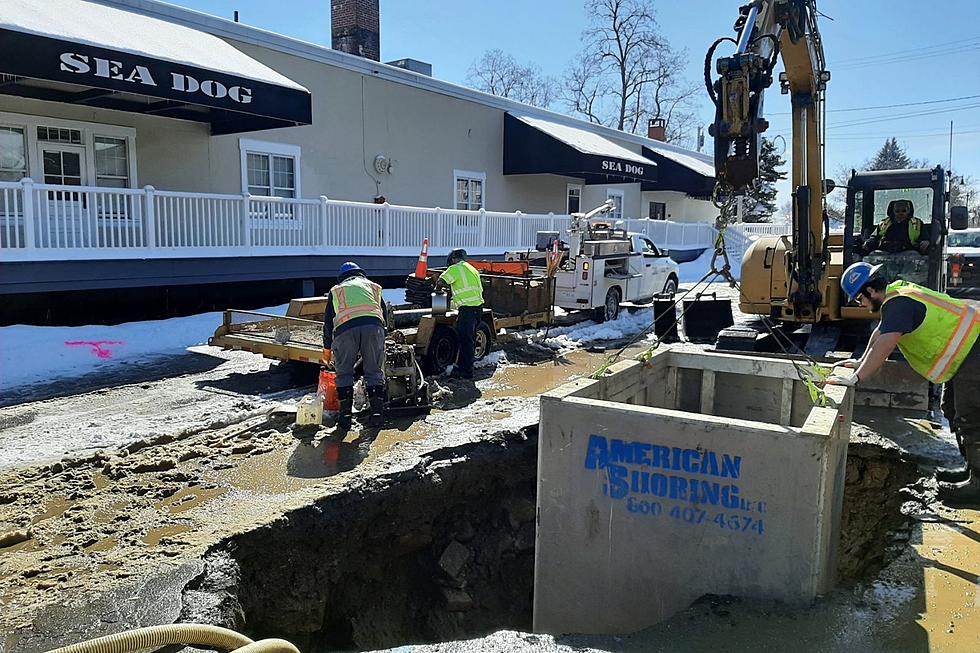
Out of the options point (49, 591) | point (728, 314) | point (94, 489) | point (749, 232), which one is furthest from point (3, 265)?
point (749, 232)

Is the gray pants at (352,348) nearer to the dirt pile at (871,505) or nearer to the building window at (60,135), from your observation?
the dirt pile at (871,505)

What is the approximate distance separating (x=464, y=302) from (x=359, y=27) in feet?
44.1

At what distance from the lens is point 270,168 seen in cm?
1579

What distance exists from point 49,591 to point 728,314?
372 inches

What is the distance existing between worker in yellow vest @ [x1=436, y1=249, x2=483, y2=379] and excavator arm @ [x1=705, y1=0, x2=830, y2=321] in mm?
3705

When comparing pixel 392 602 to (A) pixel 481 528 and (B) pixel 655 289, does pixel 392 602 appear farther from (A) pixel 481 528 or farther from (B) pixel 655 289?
(B) pixel 655 289

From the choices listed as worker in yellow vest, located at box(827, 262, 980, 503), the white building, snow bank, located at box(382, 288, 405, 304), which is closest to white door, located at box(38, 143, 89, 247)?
the white building

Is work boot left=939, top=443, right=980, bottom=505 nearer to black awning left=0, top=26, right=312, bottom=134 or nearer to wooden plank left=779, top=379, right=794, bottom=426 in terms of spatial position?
wooden plank left=779, top=379, right=794, bottom=426

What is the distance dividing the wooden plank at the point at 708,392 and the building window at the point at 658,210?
2575 centimetres

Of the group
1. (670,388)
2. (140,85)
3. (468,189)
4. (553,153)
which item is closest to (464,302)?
(670,388)

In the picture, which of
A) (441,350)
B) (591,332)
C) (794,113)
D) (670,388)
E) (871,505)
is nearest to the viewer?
(871,505)

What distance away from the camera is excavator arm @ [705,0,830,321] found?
654 cm

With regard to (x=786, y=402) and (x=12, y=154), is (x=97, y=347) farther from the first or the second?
(x=786, y=402)

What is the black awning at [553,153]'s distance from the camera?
2042 centimetres
